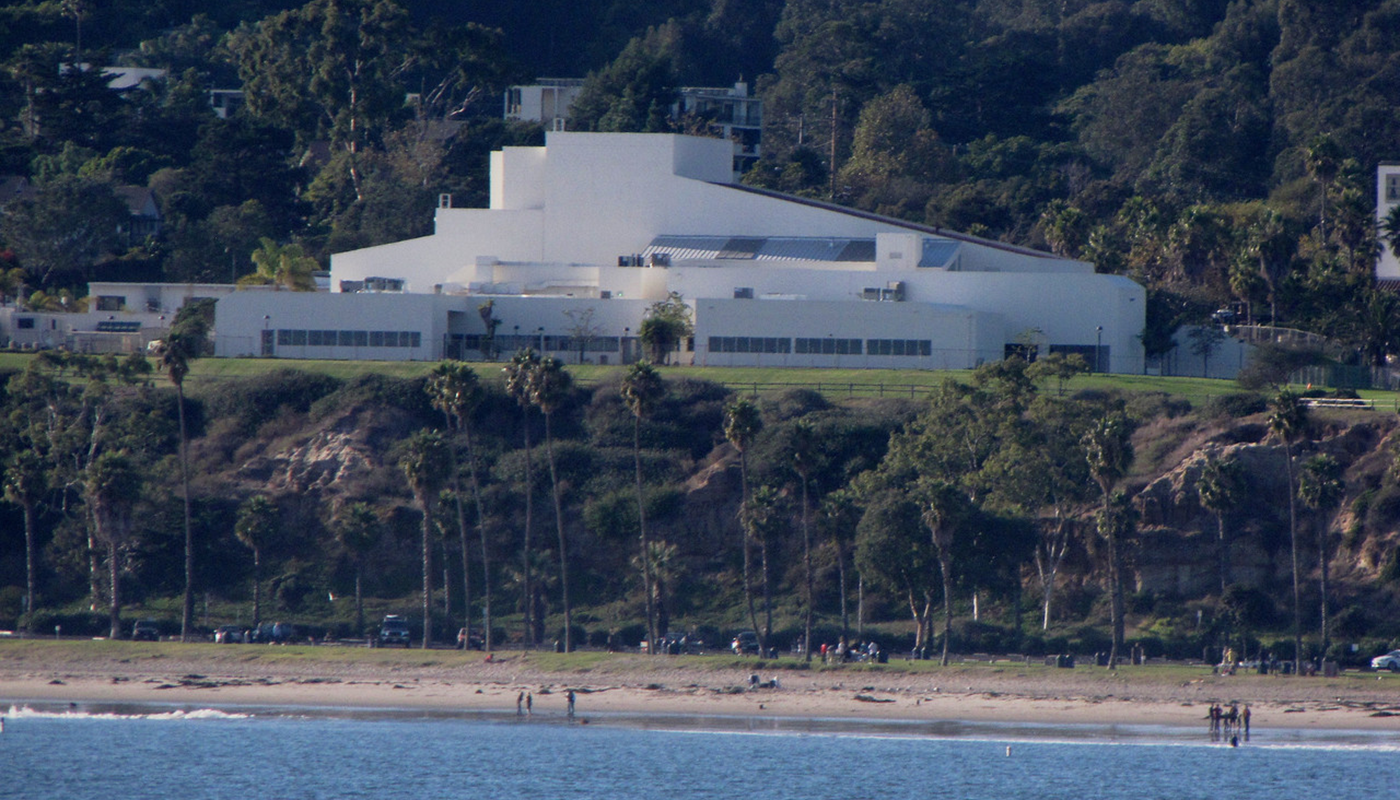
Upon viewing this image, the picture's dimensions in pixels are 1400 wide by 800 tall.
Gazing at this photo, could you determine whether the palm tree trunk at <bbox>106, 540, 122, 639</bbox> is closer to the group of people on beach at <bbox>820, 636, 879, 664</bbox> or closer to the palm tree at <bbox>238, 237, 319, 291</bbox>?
the group of people on beach at <bbox>820, 636, 879, 664</bbox>

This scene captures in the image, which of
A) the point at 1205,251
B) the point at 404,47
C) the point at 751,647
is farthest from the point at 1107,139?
the point at 751,647

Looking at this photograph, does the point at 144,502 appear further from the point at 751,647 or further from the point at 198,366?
the point at 751,647

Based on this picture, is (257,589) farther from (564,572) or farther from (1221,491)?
(1221,491)

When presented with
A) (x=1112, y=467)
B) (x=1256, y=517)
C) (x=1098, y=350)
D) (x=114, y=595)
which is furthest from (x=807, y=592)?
(x=1098, y=350)

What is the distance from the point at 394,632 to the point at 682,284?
32.9 metres

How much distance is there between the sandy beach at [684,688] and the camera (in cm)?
6975

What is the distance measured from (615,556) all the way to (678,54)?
97091 mm

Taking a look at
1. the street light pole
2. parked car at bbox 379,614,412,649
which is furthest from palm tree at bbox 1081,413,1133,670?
parked car at bbox 379,614,412,649

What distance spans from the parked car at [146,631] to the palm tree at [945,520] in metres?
31.4

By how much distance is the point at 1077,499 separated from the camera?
8194cm

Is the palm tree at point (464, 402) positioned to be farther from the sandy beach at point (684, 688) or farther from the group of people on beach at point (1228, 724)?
the group of people on beach at point (1228, 724)

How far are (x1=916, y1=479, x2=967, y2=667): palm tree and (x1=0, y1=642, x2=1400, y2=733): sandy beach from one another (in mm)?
3069

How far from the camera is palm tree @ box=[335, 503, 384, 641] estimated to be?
275 feet

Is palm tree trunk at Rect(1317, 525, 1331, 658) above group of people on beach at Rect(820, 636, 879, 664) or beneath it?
above
